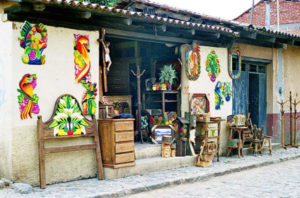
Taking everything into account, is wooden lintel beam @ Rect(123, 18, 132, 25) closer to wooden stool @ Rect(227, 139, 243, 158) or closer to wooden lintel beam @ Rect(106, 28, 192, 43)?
wooden lintel beam @ Rect(106, 28, 192, 43)

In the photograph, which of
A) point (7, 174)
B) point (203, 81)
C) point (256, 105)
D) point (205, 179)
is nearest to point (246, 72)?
point (256, 105)

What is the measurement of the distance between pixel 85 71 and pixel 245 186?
3996 millimetres

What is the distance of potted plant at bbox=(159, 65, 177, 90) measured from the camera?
10812mm

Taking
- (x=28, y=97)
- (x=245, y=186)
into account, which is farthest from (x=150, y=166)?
(x=28, y=97)

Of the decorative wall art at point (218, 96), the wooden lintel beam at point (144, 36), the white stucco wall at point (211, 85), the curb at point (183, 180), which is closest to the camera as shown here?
the curb at point (183, 180)

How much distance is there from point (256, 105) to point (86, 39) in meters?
7.72

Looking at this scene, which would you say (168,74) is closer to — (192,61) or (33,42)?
(192,61)

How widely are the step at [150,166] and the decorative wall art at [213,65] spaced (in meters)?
2.60

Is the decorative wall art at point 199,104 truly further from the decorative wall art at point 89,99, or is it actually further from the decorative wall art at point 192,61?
the decorative wall art at point 89,99

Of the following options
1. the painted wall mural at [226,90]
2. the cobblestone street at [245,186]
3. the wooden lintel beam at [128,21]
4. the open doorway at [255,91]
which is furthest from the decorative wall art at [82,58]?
the open doorway at [255,91]

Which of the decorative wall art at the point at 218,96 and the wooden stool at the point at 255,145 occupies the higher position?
the decorative wall art at the point at 218,96

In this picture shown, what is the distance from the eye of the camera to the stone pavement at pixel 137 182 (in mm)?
6918

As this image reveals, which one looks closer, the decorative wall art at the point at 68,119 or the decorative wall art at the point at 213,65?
the decorative wall art at the point at 68,119

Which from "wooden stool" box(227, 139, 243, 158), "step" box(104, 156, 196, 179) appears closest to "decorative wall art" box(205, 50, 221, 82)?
"wooden stool" box(227, 139, 243, 158)
